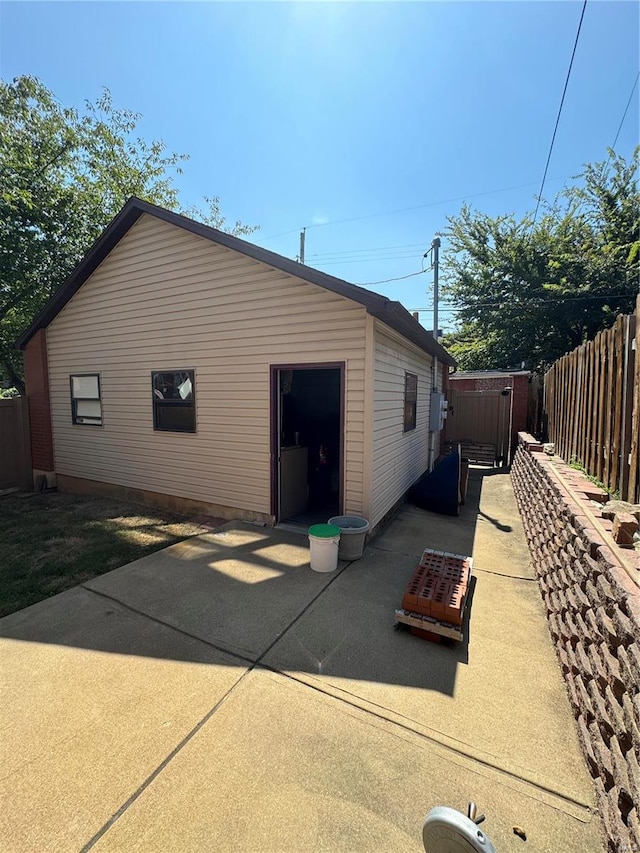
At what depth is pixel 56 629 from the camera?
3211mm

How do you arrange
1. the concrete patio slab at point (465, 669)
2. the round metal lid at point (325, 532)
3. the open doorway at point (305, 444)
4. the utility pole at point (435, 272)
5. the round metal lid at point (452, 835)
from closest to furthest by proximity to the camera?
the round metal lid at point (452, 835)
the concrete patio slab at point (465, 669)
the round metal lid at point (325, 532)
the open doorway at point (305, 444)
the utility pole at point (435, 272)

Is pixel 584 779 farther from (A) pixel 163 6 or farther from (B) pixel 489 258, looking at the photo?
(B) pixel 489 258

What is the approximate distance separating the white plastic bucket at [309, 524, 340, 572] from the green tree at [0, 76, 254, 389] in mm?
11302

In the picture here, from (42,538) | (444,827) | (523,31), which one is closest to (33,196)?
(42,538)

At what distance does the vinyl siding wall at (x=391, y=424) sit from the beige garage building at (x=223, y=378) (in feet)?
0.14

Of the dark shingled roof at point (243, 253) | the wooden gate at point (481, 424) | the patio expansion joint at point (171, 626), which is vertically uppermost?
the dark shingled roof at point (243, 253)

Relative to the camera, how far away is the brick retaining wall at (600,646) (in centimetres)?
155

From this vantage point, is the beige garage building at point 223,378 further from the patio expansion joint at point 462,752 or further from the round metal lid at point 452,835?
the round metal lid at point 452,835

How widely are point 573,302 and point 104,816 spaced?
1845 centimetres

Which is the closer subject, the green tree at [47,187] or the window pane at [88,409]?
the window pane at [88,409]

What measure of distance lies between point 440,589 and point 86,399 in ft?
25.6

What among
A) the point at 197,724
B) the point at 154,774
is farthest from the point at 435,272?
the point at 154,774

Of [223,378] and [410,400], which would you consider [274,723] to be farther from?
[410,400]

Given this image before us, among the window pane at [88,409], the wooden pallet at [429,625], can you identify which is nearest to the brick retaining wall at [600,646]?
the wooden pallet at [429,625]
